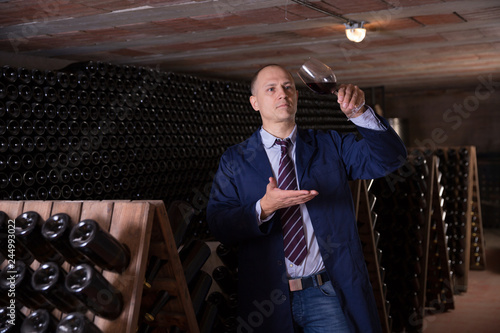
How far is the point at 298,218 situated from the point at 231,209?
26cm

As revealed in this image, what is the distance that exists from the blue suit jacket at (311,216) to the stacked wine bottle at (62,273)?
1.88ft

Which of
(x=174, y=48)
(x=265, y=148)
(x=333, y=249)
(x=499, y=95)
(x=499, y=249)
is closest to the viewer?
(x=333, y=249)

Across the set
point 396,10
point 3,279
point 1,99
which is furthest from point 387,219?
point 3,279

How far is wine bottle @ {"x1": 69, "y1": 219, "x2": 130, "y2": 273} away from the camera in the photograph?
1.53 metres

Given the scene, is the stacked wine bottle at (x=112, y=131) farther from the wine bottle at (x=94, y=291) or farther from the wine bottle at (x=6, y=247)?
the wine bottle at (x=94, y=291)

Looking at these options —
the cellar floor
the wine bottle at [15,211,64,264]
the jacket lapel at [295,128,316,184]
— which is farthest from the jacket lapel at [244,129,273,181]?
the cellar floor

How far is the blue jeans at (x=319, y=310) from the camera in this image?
6.41 feet

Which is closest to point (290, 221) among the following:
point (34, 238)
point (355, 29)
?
point (34, 238)

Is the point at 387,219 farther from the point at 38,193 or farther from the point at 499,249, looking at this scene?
the point at 499,249

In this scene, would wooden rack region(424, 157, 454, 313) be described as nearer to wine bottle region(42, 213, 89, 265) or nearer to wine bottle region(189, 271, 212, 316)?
wine bottle region(189, 271, 212, 316)

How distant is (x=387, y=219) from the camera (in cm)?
422

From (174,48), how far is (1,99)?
1.27 metres

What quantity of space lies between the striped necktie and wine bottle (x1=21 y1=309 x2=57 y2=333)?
33.4 inches

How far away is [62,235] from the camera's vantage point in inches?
63.4
